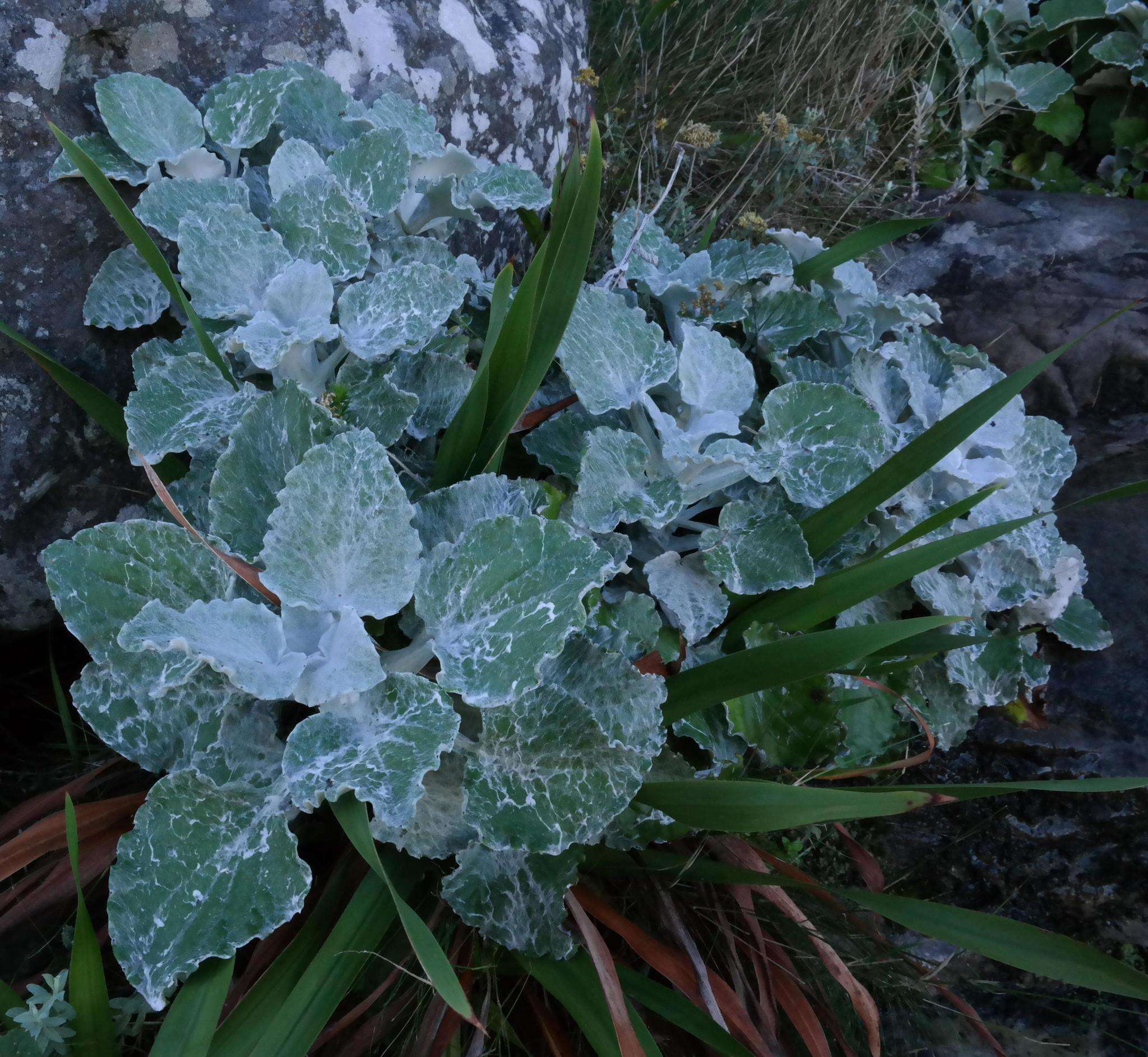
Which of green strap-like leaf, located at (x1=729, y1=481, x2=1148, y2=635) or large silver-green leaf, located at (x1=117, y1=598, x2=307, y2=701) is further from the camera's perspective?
green strap-like leaf, located at (x1=729, y1=481, x2=1148, y2=635)

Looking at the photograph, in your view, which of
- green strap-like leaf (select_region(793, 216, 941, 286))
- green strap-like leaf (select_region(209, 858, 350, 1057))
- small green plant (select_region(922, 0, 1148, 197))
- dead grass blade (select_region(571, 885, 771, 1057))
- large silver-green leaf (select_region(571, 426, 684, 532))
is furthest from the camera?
small green plant (select_region(922, 0, 1148, 197))

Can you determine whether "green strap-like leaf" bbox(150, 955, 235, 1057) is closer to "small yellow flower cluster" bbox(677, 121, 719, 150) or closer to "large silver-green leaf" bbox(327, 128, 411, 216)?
"large silver-green leaf" bbox(327, 128, 411, 216)

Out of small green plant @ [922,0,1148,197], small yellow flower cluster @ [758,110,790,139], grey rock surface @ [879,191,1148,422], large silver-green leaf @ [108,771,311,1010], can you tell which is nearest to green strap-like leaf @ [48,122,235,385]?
large silver-green leaf @ [108,771,311,1010]

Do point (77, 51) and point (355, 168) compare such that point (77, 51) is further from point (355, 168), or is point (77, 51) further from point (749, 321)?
point (749, 321)

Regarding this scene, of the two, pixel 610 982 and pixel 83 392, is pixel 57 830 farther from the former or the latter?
pixel 610 982

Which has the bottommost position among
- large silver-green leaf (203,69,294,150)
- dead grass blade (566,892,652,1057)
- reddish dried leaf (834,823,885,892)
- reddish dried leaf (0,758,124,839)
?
reddish dried leaf (834,823,885,892)

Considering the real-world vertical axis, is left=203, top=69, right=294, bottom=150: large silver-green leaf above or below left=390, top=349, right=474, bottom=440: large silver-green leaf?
above

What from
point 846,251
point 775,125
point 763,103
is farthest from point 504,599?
point 763,103
